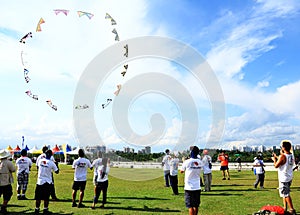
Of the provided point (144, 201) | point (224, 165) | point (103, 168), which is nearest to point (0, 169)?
point (103, 168)

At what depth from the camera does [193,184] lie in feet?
28.0

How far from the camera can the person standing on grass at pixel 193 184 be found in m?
8.44

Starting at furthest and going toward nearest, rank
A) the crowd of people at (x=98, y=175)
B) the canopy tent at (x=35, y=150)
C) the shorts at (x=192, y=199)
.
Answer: the canopy tent at (x=35, y=150) < the crowd of people at (x=98, y=175) < the shorts at (x=192, y=199)

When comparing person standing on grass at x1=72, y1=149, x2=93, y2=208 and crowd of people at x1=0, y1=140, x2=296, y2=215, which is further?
person standing on grass at x1=72, y1=149, x2=93, y2=208

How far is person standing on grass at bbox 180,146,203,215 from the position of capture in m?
8.44

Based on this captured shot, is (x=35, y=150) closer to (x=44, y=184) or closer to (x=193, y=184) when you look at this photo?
(x=44, y=184)

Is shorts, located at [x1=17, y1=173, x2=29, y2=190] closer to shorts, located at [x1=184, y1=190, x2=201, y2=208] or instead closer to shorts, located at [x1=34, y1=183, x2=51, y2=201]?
shorts, located at [x1=34, y1=183, x2=51, y2=201]

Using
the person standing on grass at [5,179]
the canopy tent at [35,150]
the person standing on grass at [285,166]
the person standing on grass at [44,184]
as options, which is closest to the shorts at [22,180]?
the person standing on grass at [5,179]

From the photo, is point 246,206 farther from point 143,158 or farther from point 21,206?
point 143,158

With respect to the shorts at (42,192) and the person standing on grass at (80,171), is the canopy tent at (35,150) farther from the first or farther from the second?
the shorts at (42,192)

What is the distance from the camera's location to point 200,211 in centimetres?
1050

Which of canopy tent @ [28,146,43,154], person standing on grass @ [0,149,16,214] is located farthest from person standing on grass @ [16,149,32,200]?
canopy tent @ [28,146,43,154]

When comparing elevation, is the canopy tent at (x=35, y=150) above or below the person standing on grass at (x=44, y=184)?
above

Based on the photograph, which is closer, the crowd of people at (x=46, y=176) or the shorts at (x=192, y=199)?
the shorts at (x=192, y=199)
